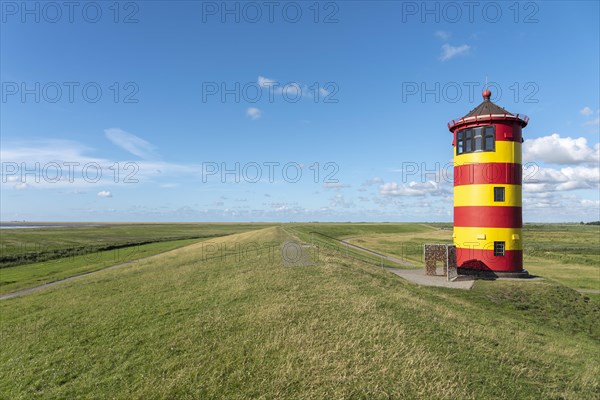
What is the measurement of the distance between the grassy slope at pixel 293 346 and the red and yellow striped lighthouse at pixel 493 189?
25.9 ft

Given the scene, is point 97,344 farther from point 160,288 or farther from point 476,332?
point 476,332

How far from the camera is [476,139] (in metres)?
25.7

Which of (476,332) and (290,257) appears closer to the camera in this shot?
(476,332)

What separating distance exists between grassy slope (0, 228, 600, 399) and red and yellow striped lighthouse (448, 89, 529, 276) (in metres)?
7.88

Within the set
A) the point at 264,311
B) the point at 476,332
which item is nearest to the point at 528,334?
the point at 476,332

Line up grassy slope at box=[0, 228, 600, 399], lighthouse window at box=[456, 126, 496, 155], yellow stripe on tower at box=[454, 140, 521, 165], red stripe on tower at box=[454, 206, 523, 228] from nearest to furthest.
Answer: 1. grassy slope at box=[0, 228, 600, 399]
2. yellow stripe on tower at box=[454, 140, 521, 165]
3. red stripe on tower at box=[454, 206, 523, 228]
4. lighthouse window at box=[456, 126, 496, 155]

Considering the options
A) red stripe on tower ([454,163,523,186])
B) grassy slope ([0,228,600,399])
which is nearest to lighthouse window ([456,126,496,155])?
red stripe on tower ([454,163,523,186])

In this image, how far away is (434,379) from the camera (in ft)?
25.5

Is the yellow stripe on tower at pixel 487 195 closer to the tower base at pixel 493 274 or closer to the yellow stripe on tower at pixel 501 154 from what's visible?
the yellow stripe on tower at pixel 501 154

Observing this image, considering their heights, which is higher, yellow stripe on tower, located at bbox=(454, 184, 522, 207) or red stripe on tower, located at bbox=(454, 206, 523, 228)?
yellow stripe on tower, located at bbox=(454, 184, 522, 207)

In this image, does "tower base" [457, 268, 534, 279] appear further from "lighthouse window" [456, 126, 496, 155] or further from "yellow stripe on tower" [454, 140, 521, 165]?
"lighthouse window" [456, 126, 496, 155]

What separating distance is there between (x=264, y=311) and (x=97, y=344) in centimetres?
613

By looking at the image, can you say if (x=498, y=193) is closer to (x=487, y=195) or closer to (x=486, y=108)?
(x=487, y=195)

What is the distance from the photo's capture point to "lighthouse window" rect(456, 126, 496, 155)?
25.1 m
